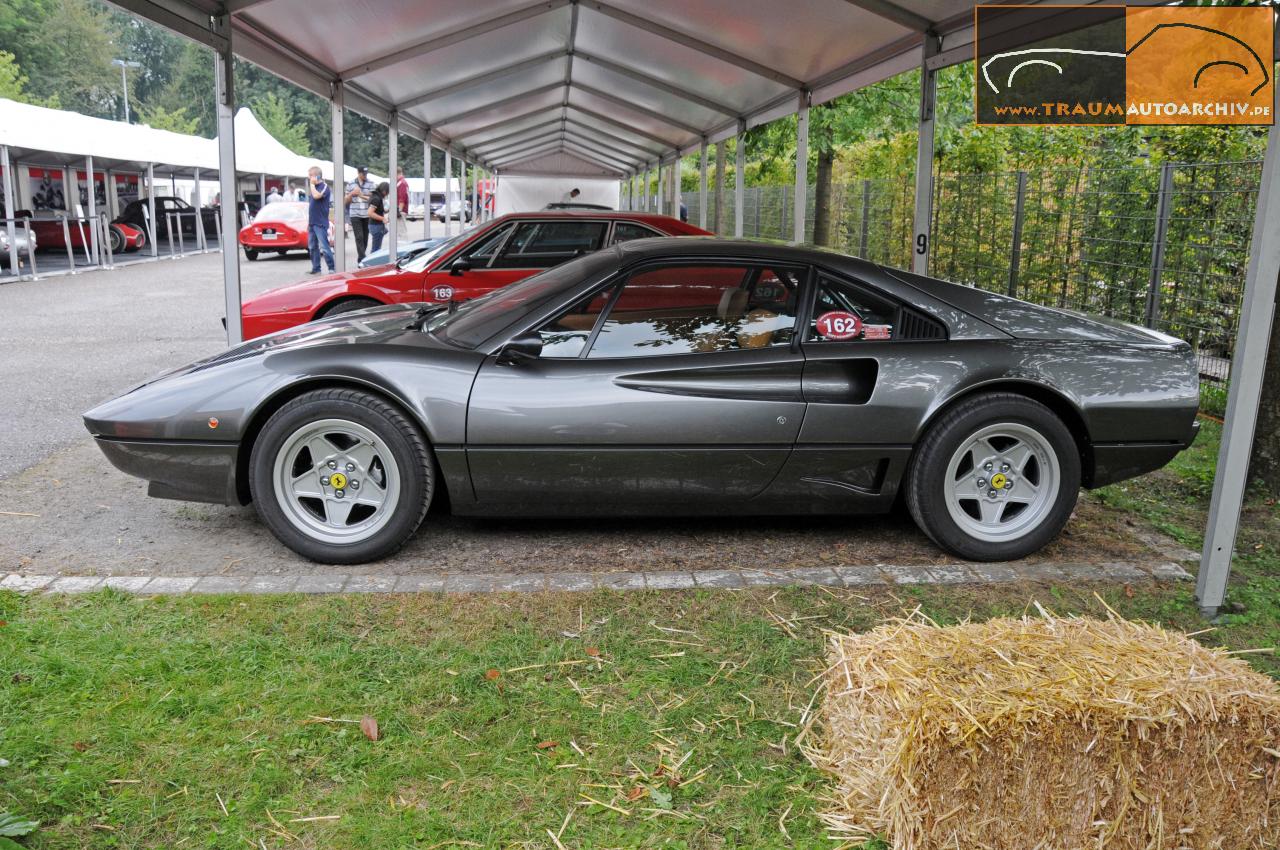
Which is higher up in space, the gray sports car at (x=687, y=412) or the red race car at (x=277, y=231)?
the red race car at (x=277, y=231)

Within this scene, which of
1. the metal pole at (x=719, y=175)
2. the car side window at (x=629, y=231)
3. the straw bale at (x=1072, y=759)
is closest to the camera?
the straw bale at (x=1072, y=759)

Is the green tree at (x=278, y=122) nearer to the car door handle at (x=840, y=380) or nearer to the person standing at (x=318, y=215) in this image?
the person standing at (x=318, y=215)

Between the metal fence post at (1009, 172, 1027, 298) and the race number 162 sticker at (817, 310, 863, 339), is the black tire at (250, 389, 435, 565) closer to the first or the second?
Answer: the race number 162 sticker at (817, 310, 863, 339)

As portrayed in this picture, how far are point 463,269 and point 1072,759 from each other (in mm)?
7126

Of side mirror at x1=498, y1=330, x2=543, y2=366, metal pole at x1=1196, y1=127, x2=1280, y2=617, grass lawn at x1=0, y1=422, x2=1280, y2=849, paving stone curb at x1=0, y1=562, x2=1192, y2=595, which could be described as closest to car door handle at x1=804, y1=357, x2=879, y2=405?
paving stone curb at x1=0, y1=562, x2=1192, y2=595

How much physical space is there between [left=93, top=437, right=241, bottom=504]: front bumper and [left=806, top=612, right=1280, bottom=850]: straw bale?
2.90 m

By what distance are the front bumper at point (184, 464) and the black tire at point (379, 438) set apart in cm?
12

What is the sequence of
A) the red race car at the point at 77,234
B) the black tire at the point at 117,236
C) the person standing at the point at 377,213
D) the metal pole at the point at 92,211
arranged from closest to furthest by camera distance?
the person standing at the point at 377,213 → the metal pole at the point at 92,211 → the red race car at the point at 77,234 → the black tire at the point at 117,236

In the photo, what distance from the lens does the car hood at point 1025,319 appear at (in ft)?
14.9

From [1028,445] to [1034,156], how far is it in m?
9.64

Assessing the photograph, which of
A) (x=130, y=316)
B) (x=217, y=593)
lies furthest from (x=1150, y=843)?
(x=130, y=316)

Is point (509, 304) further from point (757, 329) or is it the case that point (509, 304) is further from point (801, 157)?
point (801, 157)

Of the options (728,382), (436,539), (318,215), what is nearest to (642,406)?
(728,382)

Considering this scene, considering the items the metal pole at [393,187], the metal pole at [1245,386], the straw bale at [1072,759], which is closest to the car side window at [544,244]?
the metal pole at [393,187]
